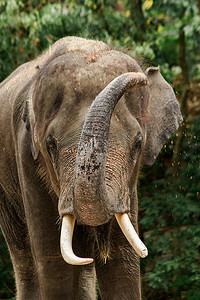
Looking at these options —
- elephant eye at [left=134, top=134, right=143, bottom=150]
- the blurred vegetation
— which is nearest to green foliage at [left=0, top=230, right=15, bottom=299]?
the blurred vegetation

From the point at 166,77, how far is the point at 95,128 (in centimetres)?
393

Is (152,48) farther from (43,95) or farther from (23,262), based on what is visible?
(43,95)

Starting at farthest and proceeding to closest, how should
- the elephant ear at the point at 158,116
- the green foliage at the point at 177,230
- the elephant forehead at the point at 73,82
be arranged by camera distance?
the green foliage at the point at 177,230 < the elephant ear at the point at 158,116 < the elephant forehead at the point at 73,82

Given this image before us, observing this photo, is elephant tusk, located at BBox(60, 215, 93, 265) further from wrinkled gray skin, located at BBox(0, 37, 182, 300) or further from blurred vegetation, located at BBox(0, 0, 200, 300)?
blurred vegetation, located at BBox(0, 0, 200, 300)

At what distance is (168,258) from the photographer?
6082 millimetres

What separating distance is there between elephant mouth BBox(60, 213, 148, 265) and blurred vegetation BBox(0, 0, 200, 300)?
2.42 meters

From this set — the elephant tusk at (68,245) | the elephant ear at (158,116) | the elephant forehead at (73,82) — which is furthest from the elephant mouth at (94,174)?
the elephant ear at (158,116)

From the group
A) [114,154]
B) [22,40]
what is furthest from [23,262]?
[22,40]

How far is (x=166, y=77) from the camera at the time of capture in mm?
6887

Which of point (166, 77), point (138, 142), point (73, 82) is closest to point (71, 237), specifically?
point (138, 142)

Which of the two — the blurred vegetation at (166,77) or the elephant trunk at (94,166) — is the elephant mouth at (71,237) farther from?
the blurred vegetation at (166,77)

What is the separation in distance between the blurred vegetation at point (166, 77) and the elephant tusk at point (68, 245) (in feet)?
8.11

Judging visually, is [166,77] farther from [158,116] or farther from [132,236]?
[132,236]

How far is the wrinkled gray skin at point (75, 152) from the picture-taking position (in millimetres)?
3311
